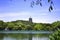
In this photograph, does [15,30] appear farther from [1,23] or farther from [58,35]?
[58,35]

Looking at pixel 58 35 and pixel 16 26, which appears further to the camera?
pixel 16 26

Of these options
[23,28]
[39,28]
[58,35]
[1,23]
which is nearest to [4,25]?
[1,23]

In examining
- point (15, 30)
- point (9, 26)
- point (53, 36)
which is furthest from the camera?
point (15, 30)

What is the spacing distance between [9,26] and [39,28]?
15497 millimetres

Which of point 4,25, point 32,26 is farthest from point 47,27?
point 4,25

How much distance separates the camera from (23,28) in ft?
359

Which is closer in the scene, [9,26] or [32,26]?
[9,26]

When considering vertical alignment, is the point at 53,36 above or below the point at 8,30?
above

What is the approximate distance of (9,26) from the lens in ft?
340

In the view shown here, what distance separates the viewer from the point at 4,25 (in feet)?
354

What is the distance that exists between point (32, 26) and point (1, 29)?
15.8 meters

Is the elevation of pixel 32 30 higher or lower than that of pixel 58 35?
lower

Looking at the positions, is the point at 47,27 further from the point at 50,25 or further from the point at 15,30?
the point at 15,30

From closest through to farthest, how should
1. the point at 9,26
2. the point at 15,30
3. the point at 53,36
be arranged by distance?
the point at 53,36 < the point at 9,26 < the point at 15,30
